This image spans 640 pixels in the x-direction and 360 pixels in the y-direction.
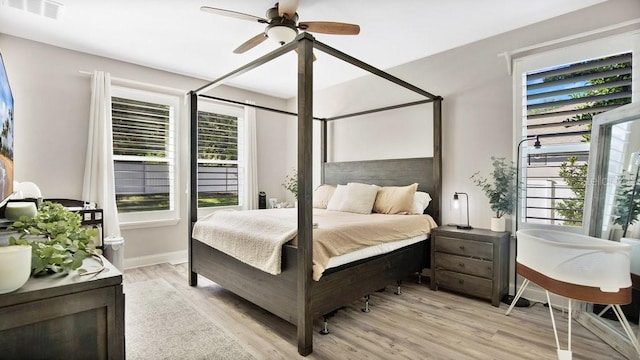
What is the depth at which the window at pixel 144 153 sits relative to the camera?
396cm

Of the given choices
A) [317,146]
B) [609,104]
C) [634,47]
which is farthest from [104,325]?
[317,146]

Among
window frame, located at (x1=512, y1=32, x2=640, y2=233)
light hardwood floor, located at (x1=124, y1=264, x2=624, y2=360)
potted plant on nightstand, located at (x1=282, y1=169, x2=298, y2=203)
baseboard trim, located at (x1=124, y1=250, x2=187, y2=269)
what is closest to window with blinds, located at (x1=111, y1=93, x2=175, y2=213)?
baseboard trim, located at (x1=124, y1=250, x2=187, y2=269)

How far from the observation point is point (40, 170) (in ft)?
11.0

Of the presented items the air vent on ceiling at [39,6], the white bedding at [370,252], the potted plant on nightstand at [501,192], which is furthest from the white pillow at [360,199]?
the air vent on ceiling at [39,6]

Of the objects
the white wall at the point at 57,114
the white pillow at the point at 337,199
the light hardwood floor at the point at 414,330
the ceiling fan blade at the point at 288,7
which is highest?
the ceiling fan blade at the point at 288,7

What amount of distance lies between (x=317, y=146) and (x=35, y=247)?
14.0 feet

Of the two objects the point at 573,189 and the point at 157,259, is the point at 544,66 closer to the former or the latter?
the point at 573,189

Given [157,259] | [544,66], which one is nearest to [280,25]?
[544,66]

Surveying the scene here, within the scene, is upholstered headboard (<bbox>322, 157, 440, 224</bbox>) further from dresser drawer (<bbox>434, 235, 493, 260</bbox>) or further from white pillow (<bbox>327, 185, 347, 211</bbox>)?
dresser drawer (<bbox>434, 235, 493, 260</bbox>)

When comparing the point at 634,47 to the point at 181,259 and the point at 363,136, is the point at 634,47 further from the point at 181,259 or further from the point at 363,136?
the point at 181,259

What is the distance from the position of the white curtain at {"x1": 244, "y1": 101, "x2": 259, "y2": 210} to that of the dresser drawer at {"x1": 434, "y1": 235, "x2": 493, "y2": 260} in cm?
291

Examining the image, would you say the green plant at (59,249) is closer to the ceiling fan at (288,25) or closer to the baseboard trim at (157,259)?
the ceiling fan at (288,25)

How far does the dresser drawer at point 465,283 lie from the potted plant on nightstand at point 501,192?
1.76 feet

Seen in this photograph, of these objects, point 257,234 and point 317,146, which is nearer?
point 257,234
